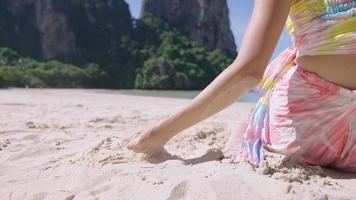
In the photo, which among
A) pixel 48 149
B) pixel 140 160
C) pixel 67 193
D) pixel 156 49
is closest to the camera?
pixel 67 193

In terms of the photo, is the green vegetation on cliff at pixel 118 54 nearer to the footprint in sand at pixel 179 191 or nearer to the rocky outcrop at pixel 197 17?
the rocky outcrop at pixel 197 17

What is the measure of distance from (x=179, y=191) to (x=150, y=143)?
0.42 metres

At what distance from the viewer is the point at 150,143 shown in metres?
1.92

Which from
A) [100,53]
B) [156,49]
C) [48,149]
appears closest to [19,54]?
[100,53]

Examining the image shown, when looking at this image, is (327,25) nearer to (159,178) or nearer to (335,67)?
(335,67)

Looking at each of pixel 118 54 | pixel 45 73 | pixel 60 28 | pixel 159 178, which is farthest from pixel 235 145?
pixel 118 54

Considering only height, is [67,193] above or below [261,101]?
below

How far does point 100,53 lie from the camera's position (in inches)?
2062

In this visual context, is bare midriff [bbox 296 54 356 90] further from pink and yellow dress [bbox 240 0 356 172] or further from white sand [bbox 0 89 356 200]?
white sand [bbox 0 89 356 200]

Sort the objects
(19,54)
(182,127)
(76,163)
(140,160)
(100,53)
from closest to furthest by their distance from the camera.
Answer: (182,127)
(140,160)
(76,163)
(19,54)
(100,53)

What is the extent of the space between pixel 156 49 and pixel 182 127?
54.9m

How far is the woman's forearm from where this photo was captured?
1713 millimetres

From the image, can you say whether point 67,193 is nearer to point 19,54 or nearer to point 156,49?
point 19,54

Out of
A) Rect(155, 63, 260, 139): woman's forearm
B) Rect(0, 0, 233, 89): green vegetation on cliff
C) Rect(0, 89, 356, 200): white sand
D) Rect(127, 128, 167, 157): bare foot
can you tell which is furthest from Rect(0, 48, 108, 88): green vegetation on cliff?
Rect(155, 63, 260, 139): woman's forearm
